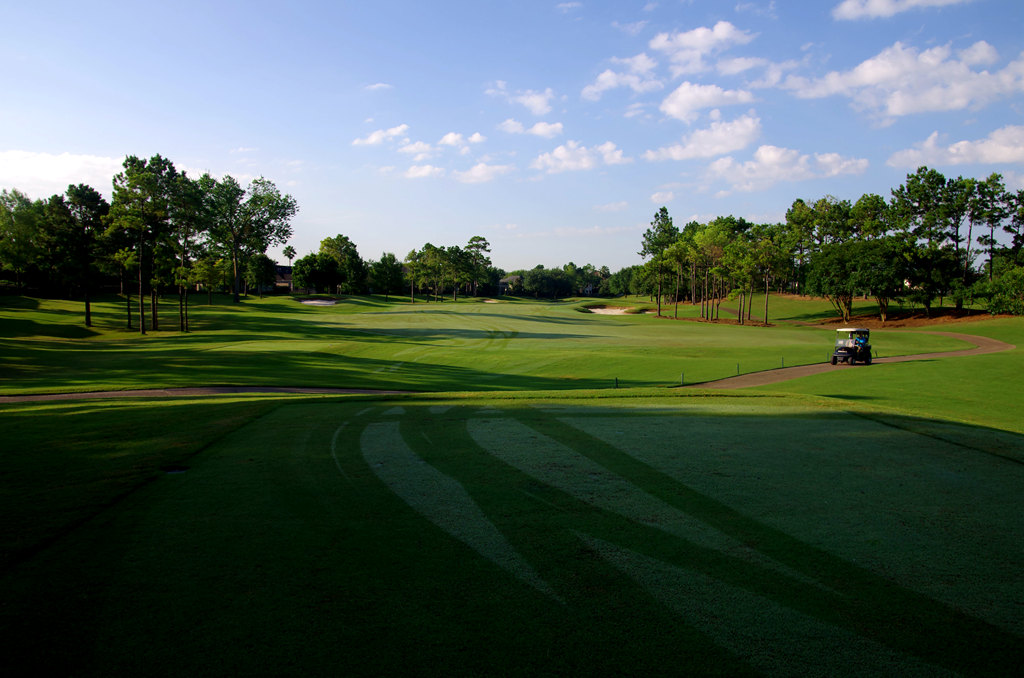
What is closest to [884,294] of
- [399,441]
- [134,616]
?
[399,441]

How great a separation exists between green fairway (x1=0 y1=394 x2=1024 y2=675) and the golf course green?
0.09 feet

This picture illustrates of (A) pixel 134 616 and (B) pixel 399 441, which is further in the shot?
(B) pixel 399 441

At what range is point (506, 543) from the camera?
17.9 feet

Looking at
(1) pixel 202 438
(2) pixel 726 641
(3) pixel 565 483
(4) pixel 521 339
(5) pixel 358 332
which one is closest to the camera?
(2) pixel 726 641

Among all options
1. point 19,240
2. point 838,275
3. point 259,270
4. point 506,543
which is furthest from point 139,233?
point 838,275

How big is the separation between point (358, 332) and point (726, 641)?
5495 cm

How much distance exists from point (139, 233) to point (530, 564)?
2311 inches

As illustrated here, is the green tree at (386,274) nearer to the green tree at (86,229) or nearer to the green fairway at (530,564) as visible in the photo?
the green tree at (86,229)

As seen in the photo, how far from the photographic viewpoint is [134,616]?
13.4 feet

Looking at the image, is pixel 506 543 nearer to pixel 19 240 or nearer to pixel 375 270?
pixel 19 240

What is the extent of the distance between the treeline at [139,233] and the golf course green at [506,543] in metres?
46.1

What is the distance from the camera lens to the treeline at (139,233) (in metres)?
50.4

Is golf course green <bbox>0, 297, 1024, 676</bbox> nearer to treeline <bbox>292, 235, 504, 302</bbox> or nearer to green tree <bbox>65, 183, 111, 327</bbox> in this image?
green tree <bbox>65, 183, 111, 327</bbox>

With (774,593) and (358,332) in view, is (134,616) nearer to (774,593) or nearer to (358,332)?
(774,593)
